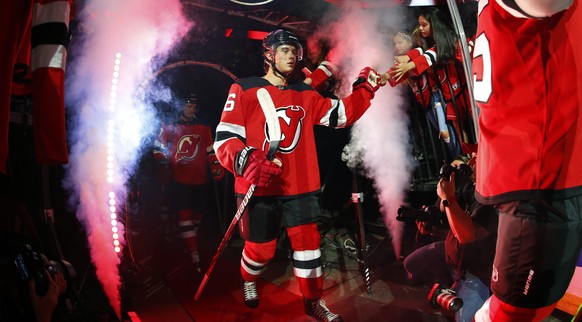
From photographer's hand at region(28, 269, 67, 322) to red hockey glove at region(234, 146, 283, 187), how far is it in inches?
47.7

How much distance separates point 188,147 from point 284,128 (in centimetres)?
135

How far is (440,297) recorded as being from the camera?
286 centimetres

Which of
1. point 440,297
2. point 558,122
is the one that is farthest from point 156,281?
point 558,122

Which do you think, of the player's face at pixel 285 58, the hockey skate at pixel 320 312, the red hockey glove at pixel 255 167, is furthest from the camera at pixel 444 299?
the player's face at pixel 285 58

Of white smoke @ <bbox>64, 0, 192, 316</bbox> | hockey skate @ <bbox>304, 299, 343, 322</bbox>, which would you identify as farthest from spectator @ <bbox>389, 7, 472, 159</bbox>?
white smoke @ <bbox>64, 0, 192, 316</bbox>

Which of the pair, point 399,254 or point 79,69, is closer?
point 79,69

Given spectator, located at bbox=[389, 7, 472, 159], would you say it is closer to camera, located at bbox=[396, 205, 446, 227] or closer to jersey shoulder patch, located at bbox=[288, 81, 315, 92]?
camera, located at bbox=[396, 205, 446, 227]

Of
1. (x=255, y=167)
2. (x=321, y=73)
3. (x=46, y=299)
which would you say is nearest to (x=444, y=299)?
(x=255, y=167)

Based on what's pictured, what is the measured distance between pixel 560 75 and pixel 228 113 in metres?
2.00

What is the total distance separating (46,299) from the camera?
1725 millimetres

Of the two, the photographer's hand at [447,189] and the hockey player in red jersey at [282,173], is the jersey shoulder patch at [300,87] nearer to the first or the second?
the hockey player in red jersey at [282,173]

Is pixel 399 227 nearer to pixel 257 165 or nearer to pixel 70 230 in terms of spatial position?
pixel 257 165

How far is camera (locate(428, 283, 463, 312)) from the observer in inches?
108

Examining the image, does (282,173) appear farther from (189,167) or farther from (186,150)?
(189,167)
